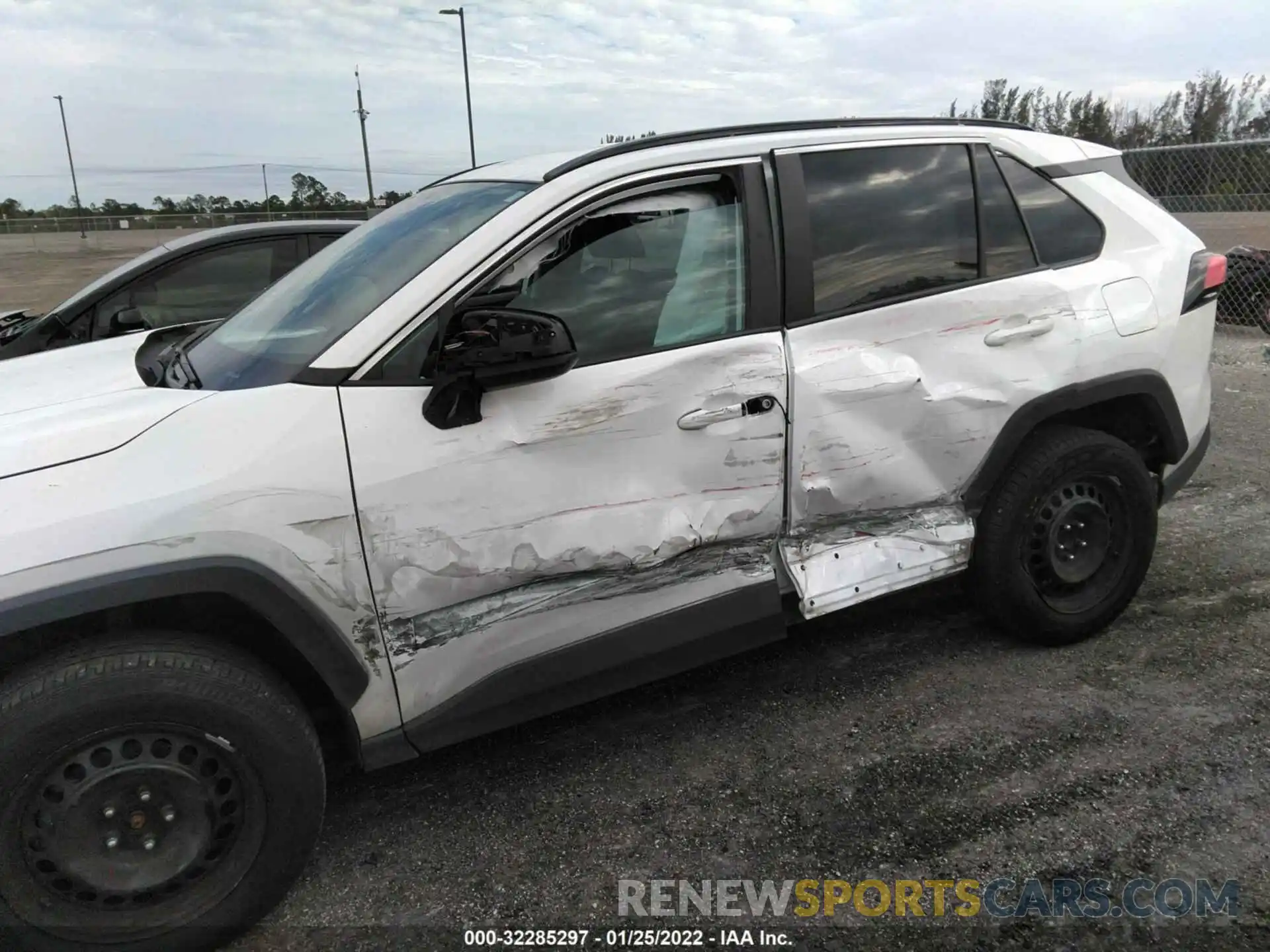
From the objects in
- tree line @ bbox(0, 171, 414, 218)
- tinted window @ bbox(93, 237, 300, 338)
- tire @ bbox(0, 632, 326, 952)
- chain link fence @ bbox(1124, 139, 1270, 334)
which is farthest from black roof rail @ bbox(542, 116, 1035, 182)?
tree line @ bbox(0, 171, 414, 218)

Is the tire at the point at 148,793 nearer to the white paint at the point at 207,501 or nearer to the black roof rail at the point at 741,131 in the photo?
the white paint at the point at 207,501

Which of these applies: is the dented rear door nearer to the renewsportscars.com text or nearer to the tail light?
the tail light

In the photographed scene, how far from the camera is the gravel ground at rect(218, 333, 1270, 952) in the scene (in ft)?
7.54

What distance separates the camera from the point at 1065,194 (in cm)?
333

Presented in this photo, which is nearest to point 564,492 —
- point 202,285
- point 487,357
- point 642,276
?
point 487,357

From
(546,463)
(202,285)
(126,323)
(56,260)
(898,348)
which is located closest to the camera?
(546,463)

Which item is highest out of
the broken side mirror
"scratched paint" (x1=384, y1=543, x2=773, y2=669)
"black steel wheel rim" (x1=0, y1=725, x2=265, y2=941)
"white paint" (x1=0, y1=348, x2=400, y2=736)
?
the broken side mirror

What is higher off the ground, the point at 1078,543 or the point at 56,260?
the point at 56,260

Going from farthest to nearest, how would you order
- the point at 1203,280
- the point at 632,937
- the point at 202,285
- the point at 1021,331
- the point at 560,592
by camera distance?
the point at 202,285 < the point at 1203,280 < the point at 1021,331 < the point at 560,592 < the point at 632,937

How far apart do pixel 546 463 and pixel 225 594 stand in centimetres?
87

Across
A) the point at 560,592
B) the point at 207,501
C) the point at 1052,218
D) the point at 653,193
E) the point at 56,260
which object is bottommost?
the point at 560,592

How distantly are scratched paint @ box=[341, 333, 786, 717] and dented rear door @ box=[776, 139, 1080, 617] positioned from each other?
0.66 ft

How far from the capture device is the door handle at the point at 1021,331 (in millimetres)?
3080

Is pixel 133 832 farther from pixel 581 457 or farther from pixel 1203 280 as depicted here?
pixel 1203 280
